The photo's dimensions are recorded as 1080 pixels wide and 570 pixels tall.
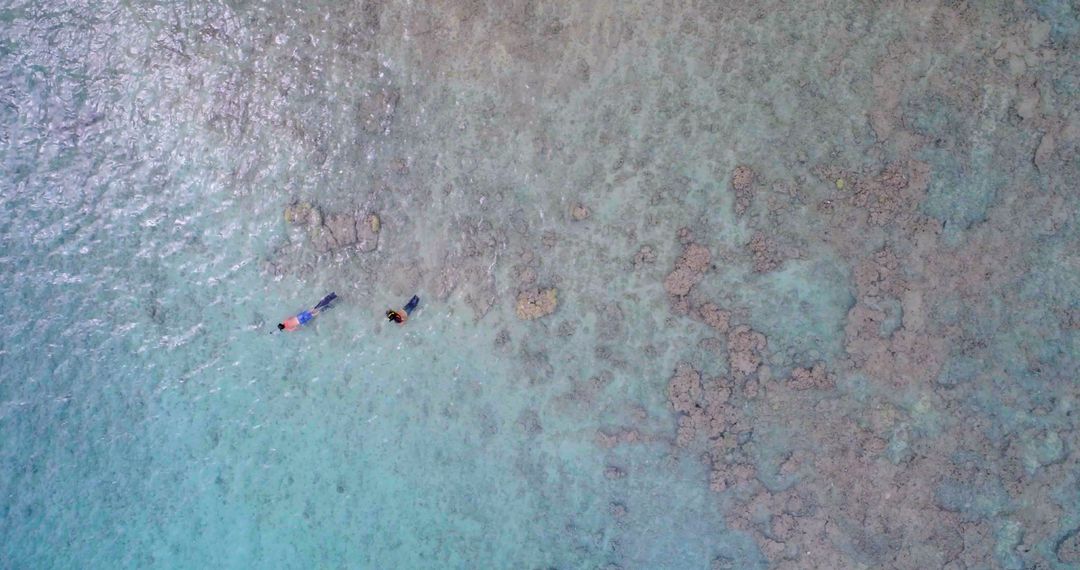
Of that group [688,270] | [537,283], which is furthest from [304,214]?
[688,270]

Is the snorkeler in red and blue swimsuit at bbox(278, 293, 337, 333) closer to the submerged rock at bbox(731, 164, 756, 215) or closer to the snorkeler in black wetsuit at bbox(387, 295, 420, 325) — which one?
the snorkeler in black wetsuit at bbox(387, 295, 420, 325)

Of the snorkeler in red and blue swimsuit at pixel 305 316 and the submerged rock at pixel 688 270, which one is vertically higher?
the snorkeler in red and blue swimsuit at pixel 305 316

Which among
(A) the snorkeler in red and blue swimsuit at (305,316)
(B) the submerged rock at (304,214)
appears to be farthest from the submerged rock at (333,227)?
(A) the snorkeler in red and blue swimsuit at (305,316)

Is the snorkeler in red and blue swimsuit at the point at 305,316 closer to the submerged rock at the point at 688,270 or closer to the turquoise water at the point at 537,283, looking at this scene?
the turquoise water at the point at 537,283

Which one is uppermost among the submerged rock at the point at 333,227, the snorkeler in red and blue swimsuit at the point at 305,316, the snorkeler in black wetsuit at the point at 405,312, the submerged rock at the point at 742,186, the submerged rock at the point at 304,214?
the submerged rock at the point at 304,214

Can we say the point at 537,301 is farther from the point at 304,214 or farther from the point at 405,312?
the point at 304,214

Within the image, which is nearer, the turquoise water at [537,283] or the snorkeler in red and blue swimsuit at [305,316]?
the turquoise water at [537,283]

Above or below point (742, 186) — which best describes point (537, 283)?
below
